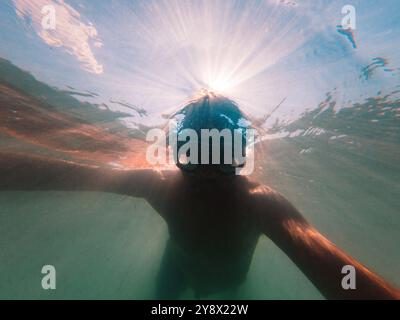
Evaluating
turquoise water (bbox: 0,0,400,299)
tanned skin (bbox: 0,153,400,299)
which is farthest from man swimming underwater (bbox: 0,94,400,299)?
turquoise water (bbox: 0,0,400,299)

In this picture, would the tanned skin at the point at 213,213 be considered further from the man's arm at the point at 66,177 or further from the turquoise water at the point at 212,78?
the turquoise water at the point at 212,78

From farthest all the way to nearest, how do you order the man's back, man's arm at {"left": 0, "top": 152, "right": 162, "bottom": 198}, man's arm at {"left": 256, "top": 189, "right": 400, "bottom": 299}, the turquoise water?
1. the turquoise water
2. the man's back
3. man's arm at {"left": 0, "top": 152, "right": 162, "bottom": 198}
4. man's arm at {"left": 256, "top": 189, "right": 400, "bottom": 299}

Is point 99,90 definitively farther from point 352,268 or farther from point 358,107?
point 358,107

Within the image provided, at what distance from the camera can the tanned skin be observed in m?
3.32

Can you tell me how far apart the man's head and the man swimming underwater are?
25mm

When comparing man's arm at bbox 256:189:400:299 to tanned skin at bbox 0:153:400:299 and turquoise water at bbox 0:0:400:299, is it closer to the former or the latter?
tanned skin at bbox 0:153:400:299

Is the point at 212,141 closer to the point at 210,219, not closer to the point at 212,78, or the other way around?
the point at 210,219

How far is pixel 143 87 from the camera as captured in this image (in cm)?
944

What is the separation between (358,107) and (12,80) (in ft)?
46.2

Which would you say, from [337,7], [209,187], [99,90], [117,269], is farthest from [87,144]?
[117,269]

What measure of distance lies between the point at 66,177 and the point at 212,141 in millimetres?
2654

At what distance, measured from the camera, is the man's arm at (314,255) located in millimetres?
2845

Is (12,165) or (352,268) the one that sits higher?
(12,165)

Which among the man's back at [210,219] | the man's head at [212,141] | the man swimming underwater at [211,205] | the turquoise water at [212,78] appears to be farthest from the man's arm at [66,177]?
the turquoise water at [212,78]
